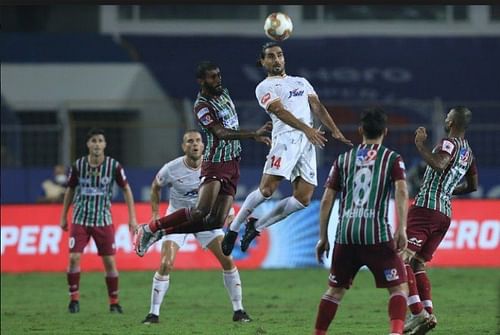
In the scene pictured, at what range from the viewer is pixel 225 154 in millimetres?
12617

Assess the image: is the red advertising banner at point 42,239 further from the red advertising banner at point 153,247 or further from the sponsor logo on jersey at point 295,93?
the sponsor logo on jersey at point 295,93

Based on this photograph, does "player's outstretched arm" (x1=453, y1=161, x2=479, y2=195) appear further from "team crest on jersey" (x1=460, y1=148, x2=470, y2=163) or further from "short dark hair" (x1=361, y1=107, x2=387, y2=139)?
"short dark hair" (x1=361, y1=107, x2=387, y2=139)

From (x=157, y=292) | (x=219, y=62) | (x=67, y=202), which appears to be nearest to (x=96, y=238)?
(x=67, y=202)

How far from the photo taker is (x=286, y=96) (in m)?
12.0

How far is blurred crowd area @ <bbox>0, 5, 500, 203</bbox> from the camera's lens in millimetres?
27516

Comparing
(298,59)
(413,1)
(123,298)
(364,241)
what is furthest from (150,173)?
(413,1)

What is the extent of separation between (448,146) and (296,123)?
1584 mm

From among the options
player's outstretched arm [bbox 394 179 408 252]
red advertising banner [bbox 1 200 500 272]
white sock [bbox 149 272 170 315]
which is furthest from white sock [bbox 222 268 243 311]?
red advertising banner [bbox 1 200 500 272]

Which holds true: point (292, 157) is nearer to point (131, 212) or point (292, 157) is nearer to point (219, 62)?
Answer: point (131, 212)

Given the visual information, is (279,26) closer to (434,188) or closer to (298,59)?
(434,188)

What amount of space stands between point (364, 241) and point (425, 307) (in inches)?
107

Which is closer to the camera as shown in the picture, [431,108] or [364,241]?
[364,241]

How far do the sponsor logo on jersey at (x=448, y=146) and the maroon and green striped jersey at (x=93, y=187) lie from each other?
5.29 metres

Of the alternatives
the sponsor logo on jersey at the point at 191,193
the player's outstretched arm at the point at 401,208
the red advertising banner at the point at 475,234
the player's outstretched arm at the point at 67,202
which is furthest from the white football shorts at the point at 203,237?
the red advertising banner at the point at 475,234
